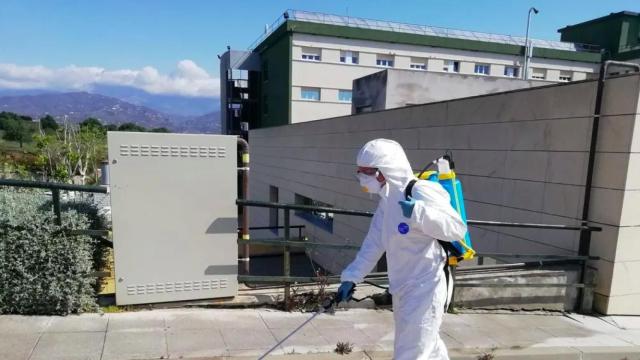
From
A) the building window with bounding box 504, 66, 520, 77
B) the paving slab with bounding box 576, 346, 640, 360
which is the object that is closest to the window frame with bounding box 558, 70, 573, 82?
the building window with bounding box 504, 66, 520, 77

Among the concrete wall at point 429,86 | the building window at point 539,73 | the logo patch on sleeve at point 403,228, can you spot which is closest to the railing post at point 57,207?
the logo patch on sleeve at point 403,228

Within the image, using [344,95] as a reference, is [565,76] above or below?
above

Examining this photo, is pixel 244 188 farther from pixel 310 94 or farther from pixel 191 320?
pixel 310 94

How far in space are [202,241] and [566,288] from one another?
4.30 meters

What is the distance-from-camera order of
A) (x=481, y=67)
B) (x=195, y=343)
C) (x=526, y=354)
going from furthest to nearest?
(x=481, y=67) < (x=526, y=354) < (x=195, y=343)

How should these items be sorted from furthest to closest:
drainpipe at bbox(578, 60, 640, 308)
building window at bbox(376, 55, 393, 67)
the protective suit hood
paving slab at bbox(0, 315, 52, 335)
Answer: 1. building window at bbox(376, 55, 393, 67)
2. drainpipe at bbox(578, 60, 640, 308)
3. paving slab at bbox(0, 315, 52, 335)
4. the protective suit hood

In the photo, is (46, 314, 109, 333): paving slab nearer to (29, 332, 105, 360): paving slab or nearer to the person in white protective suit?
(29, 332, 105, 360): paving slab

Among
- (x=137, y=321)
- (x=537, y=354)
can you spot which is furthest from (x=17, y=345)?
(x=537, y=354)

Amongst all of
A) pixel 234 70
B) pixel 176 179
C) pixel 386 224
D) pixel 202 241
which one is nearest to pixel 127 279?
pixel 202 241

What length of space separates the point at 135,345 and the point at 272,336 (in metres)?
1.09

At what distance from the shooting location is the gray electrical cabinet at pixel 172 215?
3.63 m

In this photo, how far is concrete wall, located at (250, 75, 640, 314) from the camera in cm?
459

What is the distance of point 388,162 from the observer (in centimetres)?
260

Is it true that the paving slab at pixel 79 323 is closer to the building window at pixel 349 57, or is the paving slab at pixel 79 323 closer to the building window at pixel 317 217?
the building window at pixel 317 217
